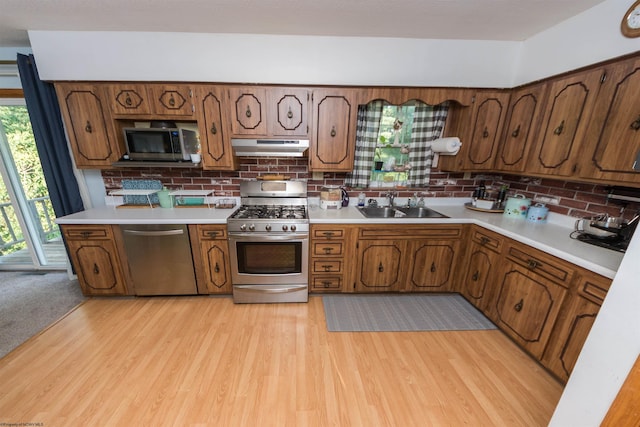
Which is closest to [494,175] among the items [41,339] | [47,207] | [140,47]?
[140,47]

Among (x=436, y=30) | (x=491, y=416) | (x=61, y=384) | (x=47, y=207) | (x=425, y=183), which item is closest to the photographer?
(x=491, y=416)

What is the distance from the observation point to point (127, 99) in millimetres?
2137

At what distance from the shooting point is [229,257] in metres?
2.26

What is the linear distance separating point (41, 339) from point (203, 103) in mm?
2507

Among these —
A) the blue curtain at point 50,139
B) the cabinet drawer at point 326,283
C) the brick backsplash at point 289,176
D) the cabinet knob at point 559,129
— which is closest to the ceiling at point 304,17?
the blue curtain at point 50,139

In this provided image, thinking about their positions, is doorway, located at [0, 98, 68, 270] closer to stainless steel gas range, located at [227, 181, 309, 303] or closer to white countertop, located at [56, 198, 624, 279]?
white countertop, located at [56, 198, 624, 279]

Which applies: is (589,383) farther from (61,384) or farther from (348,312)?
(61,384)

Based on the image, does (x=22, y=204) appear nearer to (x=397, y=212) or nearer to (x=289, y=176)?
(x=289, y=176)

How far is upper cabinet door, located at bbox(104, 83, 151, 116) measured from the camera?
211 cm

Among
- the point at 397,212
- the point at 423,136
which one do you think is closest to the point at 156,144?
the point at 397,212

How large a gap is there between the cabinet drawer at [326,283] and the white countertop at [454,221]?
0.65 m

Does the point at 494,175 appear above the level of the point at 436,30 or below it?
below

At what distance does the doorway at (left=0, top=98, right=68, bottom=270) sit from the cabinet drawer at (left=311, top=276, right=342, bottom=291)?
10.3 ft

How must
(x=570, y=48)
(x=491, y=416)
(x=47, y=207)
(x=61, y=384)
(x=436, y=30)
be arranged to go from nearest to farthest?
(x=491, y=416), (x=61, y=384), (x=570, y=48), (x=436, y=30), (x=47, y=207)
